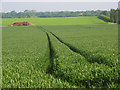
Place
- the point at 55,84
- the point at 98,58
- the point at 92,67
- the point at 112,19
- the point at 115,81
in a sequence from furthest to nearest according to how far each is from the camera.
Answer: the point at 112,19
the point at 98,58
the point at 92,67
the point at 115,81
the point at 55,84

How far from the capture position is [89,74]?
14883 mm

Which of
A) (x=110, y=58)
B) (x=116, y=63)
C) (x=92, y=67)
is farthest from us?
(x=110, y=58)

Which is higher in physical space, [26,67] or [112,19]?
[112,19]

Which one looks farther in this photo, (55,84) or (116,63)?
(116,63)

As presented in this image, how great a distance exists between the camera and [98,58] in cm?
2055

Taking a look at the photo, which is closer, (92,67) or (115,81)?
(115,81)

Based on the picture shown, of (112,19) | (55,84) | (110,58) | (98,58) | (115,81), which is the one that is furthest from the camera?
(112,19)

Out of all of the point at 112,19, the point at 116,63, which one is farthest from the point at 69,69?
the point at 112,19

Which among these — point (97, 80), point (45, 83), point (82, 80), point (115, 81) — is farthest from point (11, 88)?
point (115, 81)

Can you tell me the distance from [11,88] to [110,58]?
10.6 meters

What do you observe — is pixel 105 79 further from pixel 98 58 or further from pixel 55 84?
pixel 98 58

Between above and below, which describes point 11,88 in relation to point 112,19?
below

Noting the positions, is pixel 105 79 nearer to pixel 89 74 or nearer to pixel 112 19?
pixel 89 74

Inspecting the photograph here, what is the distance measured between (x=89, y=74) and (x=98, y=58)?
6.00 m
